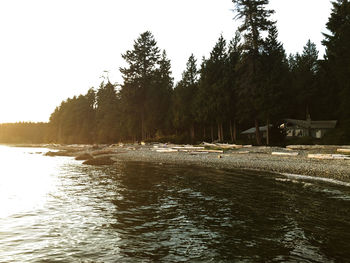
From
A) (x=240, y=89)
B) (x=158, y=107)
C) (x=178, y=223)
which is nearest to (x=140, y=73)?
(x=158, y=107)

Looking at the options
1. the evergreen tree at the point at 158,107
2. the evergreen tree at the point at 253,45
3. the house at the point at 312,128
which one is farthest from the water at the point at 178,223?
the evergreen tree at the point at 158,107

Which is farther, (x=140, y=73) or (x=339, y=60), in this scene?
(x=140, y=73)

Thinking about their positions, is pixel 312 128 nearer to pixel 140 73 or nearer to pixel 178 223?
pixel 140 73

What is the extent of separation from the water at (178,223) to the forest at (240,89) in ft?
88.7

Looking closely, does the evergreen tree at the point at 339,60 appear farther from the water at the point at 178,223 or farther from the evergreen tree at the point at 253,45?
the water at the point at 178,223

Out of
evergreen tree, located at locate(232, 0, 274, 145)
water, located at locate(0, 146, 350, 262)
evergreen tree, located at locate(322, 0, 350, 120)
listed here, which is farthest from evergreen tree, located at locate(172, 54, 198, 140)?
water, located at locate(0, 146, 350, 262)

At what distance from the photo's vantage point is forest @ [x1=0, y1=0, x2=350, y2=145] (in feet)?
128

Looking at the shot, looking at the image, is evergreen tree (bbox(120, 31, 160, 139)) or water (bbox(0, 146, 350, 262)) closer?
water (bbox(0, 146, 350, 262))

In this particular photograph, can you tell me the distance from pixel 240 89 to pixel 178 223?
36.1 m

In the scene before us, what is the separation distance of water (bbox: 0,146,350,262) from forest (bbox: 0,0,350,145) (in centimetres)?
2704

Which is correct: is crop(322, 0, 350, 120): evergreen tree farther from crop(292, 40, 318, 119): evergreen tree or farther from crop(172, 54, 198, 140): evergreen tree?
crop(172, 54, 198, 140): evergreen tree

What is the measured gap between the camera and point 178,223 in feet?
27.4

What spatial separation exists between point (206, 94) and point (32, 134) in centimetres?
17553

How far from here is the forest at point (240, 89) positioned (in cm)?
3906
